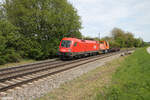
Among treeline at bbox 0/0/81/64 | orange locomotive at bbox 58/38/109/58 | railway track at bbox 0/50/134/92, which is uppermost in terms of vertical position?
treeline at bbox 0/0/81/64

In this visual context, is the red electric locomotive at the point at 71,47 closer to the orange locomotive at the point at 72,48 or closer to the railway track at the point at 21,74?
the orange locomotive at the point at 72,48

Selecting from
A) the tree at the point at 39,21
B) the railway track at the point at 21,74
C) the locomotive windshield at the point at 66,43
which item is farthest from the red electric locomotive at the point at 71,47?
the railway track at the point at 21,74

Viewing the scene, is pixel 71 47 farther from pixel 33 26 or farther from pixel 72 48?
pixel 33 26

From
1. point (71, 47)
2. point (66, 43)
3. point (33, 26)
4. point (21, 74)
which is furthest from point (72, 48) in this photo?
point (21, 74)

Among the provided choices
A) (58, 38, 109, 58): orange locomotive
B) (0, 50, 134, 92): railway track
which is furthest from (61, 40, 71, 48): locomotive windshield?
(0, 50, 134, 92): railway track

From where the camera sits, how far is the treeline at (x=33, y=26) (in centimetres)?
1472

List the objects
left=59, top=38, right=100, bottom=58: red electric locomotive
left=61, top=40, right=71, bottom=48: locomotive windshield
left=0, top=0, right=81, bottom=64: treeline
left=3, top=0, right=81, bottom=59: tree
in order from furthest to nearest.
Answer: left=3, top=0, right=81, bottom=59: tree
left=61, top=40, right=71, bottom=48: locomotive windshield
left=59, top=38, right=100, bottom=58: red electric locomotive
left=0, top=0, right=81, bottom=64: treeline

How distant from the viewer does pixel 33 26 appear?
16.3 metres

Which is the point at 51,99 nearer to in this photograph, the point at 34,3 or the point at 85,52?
the point at 85,52

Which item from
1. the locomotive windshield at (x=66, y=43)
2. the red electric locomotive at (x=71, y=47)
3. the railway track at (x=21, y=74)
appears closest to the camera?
the railway track at (x=21, y=74)

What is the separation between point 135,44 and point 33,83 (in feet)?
291

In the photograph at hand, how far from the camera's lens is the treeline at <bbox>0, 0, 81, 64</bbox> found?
48.3 ft

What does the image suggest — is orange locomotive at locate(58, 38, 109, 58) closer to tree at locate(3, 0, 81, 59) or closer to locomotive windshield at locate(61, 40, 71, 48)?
locomotive windshield at locate(61, 40, 71, 48)

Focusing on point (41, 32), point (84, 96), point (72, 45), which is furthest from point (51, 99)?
point (41, 32)
